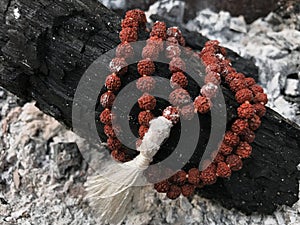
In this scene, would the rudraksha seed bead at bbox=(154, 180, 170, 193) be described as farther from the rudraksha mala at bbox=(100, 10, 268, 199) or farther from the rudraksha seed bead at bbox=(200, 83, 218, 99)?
the rudraksha seed bead at bbox=(200, 83, 218, 99)

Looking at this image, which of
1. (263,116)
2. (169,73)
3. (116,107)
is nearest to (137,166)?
(116,107)

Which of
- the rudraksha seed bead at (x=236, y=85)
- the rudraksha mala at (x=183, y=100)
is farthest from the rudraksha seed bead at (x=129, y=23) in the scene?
the rudraksha seed bead at (x=236, y=85)

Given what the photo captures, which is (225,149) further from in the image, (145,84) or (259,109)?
(145,84)

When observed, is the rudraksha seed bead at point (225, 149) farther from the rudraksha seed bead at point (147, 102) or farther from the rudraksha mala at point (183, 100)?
the rudraksha seed bead at point (147, 102)

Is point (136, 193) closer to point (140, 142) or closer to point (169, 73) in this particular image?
point (140, 142)

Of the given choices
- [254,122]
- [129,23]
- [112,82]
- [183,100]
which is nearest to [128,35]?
[129,23]

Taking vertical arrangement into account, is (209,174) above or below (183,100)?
below
